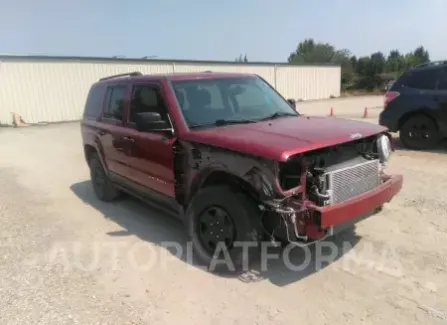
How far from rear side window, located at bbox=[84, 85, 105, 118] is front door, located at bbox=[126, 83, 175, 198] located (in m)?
1.22

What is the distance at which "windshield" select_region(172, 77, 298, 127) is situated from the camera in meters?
4.39

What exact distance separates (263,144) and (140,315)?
5.69ft

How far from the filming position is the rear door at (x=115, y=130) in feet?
17.5

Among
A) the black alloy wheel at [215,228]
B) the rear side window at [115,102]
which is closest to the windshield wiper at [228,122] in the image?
the black alloy wheel at [215,228]

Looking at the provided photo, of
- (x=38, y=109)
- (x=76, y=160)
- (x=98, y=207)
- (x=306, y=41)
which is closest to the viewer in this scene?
(x=98, y=207)

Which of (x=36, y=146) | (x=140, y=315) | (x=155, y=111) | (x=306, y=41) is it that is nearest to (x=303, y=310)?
(x=140, y=315)

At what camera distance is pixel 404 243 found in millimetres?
4367

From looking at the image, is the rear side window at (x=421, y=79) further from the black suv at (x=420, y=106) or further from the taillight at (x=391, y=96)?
the taillight at (x=391, y=96)

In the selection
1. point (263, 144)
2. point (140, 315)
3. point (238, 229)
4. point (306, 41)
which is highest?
point (306, 41)

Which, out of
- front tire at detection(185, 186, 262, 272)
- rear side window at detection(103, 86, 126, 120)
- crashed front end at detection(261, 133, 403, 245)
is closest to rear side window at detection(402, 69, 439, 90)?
crashed front end at detection(261, 133, 403, 245)

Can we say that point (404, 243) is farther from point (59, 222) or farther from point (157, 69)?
point (157, 69)

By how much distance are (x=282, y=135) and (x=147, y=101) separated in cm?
191

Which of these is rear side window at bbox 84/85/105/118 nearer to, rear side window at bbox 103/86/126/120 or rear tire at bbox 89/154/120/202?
rear side window at bbox 103/86/126/120

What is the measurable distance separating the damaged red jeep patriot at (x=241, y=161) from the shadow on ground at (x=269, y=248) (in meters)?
0.34
